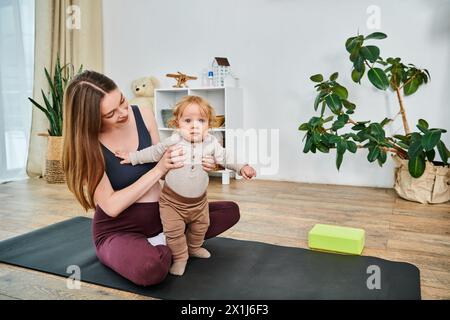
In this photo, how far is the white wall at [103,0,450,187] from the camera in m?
2.77

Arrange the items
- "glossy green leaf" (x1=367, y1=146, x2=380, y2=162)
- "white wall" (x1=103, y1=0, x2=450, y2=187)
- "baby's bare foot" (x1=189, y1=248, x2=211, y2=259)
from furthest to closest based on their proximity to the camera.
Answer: "white wall" (x1=103, y1=0, x2=450, y2=187), "glossy green leaf" (x1=367, y1=146, x2=380, y2=162), "baby's bare foot" (x1=189, y1=248, x2=211, y2=259)

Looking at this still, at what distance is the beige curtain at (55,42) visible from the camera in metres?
3.40

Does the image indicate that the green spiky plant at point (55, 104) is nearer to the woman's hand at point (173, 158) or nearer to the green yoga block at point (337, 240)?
the woman's hand at point (173, 158)

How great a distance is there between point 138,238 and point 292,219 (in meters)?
1.03

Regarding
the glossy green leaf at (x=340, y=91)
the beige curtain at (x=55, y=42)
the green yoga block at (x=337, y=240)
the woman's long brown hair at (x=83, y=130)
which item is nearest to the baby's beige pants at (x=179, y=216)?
the woman's long brown hair at (x=83, y=130)

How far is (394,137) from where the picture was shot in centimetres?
254

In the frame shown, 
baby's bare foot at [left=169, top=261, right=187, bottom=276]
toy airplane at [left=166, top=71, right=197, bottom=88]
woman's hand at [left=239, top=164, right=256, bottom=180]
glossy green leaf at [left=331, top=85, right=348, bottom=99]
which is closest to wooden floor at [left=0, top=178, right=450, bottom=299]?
baby's bare foot at [left=169, top=261, right=187, bottom=276]

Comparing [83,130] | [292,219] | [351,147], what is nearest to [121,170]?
[83,130]

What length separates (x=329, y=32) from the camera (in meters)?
3.01

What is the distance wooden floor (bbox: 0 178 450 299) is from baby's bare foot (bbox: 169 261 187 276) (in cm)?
17

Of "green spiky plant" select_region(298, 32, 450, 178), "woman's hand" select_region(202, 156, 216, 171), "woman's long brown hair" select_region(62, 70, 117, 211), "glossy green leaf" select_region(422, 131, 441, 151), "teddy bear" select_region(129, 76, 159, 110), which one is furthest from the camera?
"teddy bear" select_region(129, 76, 159, 110)

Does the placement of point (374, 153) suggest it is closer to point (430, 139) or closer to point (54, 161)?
point (430, 139)

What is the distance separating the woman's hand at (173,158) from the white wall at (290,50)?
2.04m

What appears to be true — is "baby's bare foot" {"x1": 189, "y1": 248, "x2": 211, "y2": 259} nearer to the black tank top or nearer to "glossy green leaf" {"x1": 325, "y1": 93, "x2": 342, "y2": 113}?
the black tank top
